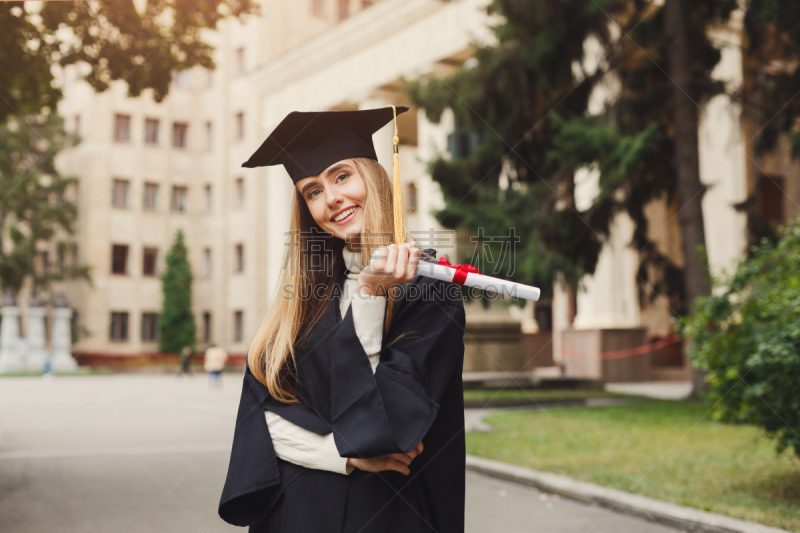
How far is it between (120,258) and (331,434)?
156 feet

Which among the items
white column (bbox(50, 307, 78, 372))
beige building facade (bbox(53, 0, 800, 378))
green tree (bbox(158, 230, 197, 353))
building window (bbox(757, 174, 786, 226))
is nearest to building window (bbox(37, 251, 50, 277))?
beige building facade (bbox(53, 0, 800, 378))

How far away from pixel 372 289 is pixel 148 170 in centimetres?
4726

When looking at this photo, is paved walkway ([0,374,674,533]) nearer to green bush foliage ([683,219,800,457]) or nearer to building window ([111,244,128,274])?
green bush foliage ([683,219,800,457])

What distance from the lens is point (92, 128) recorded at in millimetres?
44562

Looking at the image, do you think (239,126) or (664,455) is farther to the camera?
(239,126)

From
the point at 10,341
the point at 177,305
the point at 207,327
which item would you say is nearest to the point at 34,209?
the point at 10,341

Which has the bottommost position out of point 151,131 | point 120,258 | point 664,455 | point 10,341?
point 664,455

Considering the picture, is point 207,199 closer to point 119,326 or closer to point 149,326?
point 149,326

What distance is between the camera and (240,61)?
151 ft

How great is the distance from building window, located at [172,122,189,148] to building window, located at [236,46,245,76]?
501cm

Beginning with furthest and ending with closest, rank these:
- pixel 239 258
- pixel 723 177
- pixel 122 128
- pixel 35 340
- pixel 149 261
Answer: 1. pixel 149 261
2. pixel 239 258
3. pixel 122 128
4. pixel 35 340
5. pixel 723 177

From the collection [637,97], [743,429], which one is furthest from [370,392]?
[637,97]

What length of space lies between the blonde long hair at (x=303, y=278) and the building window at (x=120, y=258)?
46.7 metres

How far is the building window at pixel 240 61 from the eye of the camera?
4584 cm
